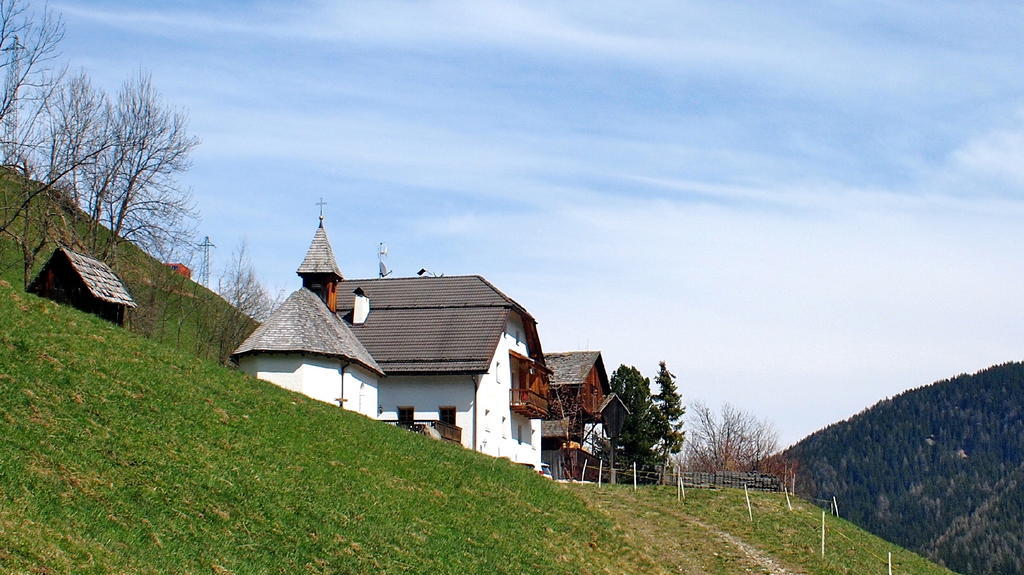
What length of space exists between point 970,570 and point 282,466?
10015 centimetres

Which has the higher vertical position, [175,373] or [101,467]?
[175,373]

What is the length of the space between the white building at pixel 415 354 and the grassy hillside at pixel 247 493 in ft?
29.2

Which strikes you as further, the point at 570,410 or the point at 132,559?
the point at 570,410

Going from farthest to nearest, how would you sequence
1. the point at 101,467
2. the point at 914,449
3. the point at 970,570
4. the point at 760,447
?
1. the point at 914,449
2. the point at 970,570
3. the point at 760,447
4. the point at 101,467

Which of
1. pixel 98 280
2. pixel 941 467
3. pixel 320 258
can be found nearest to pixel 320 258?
pixel 320 258

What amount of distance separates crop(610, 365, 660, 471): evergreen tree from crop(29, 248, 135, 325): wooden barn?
120ft

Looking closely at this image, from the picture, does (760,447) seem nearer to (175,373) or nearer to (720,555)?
(720,555)

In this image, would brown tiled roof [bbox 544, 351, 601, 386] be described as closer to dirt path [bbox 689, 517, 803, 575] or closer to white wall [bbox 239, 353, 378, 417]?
white wall [bbox 239, 353, 378, 417]

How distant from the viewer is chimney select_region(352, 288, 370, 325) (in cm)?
5225

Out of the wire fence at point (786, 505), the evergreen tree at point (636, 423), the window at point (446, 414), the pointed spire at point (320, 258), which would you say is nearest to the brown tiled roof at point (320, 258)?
the pointed spire at point (320, 258)

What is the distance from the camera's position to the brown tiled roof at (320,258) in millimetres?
48250

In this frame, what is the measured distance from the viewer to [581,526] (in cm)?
3058

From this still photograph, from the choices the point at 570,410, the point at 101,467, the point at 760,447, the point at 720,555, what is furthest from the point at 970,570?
the point at 101,467

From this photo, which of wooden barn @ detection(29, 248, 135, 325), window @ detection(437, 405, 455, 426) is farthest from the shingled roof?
wooden barn @ detection(29, 248, 135, 325)
